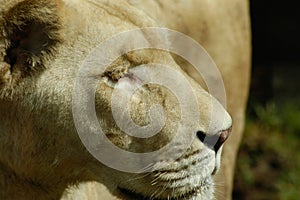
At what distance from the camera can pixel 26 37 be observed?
251 centimetres

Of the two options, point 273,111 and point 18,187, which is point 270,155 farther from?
point 18,187

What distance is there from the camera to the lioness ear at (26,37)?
2.44m

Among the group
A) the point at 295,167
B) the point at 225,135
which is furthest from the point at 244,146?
the point at 225,135

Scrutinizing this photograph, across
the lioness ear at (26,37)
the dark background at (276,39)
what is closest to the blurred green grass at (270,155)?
the dark background at (276,39)

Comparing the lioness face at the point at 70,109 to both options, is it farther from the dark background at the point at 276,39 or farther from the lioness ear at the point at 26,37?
the dark background at the point at 276,39

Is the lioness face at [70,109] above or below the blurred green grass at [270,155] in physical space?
above

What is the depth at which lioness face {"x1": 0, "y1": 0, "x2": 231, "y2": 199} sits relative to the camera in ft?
8.16

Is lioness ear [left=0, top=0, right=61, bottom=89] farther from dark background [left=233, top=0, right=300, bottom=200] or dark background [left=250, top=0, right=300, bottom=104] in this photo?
dark background [left=250, top=0, right=300, bottom=104]

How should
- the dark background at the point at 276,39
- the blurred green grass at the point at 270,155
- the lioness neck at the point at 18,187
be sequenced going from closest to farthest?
1. the lioness neck at the point at 18,187
2. the blurred green grass at the point at 270,155
3. the dark background at the point at 276,39

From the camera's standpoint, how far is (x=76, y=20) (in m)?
2.50

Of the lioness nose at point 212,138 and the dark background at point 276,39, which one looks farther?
the dark background at point 276,39

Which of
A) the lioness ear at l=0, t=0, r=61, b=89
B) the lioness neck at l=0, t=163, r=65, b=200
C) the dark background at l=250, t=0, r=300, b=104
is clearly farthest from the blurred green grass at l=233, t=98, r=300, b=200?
the lioness ear at l=0, t=0, r=61, b=89

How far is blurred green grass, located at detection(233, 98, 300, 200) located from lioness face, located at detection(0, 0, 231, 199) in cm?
235

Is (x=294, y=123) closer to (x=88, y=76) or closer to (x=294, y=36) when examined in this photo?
(x=294, y=36)
